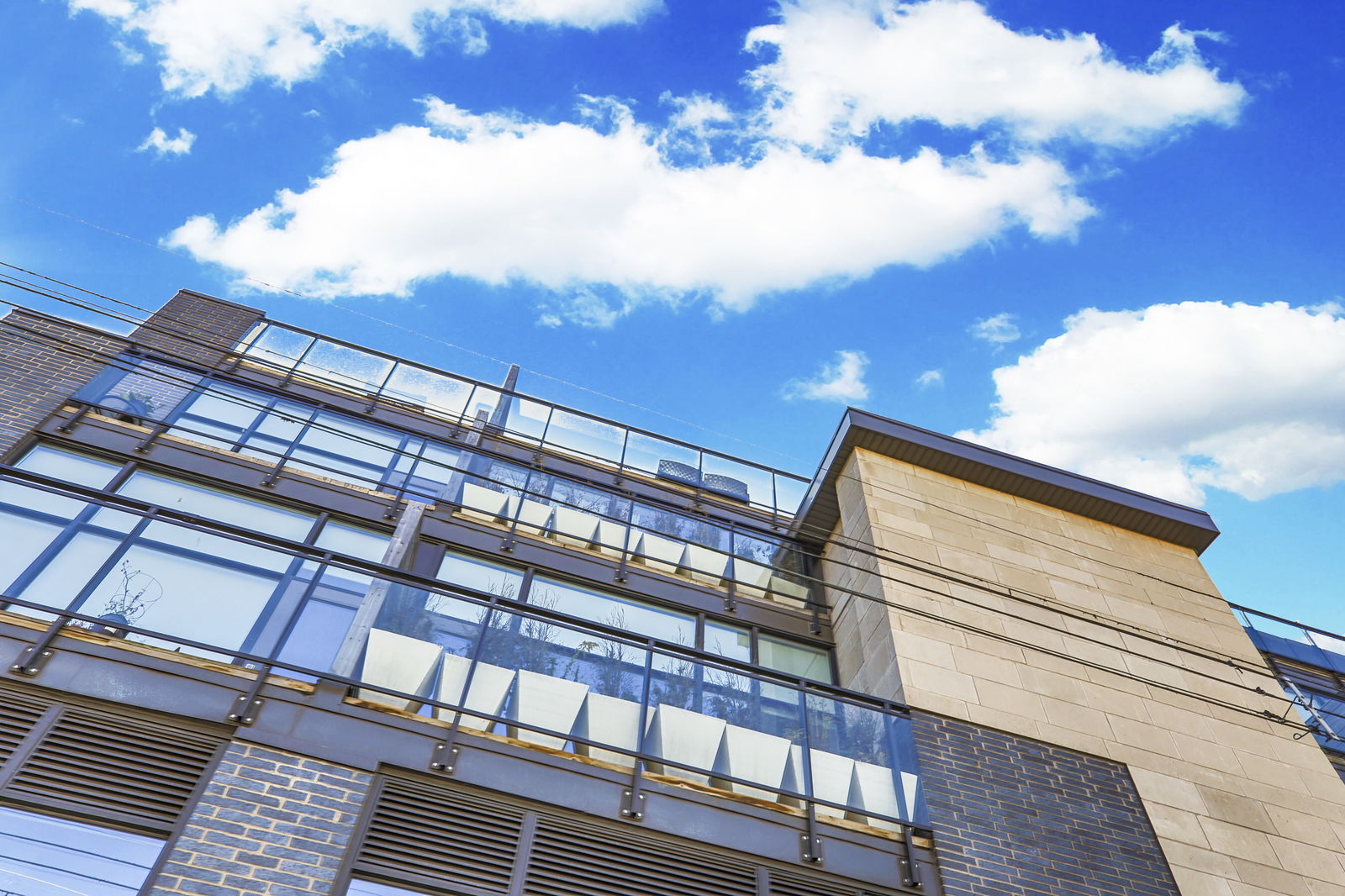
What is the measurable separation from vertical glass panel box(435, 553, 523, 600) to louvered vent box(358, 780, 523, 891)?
184 inches

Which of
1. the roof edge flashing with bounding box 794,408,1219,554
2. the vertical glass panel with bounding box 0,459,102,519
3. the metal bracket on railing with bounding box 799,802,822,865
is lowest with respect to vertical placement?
the metal bracket on railing with bounding box 799,802,822,865

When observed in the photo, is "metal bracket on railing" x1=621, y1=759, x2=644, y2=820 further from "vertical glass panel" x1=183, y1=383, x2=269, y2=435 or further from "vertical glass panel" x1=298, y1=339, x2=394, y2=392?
"vertical glass panel" x1=298, y1=339, x2=394, y2=392

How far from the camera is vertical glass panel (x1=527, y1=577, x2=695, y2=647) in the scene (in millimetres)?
11891

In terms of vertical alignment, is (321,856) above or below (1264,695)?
below

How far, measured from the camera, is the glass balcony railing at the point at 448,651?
7215 mm

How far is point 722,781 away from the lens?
26.2ft

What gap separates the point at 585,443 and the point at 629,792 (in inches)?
323

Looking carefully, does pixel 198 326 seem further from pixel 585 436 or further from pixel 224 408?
pixel 585 436

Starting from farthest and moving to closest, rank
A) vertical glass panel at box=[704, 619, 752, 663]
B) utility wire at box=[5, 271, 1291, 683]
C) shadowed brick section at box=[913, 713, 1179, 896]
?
vertical glass panel at box=[704, 619, 752, 663] → utility wire at box=[5, 271, 1291, 683] → shadowed brick section at box=[913, 713, 1179, 896]

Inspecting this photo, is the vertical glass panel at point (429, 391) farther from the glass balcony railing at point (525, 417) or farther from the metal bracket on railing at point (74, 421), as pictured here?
the metal bracket on railing at point (74, 421)

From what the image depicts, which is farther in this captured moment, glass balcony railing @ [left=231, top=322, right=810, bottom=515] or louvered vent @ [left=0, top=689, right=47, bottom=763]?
glass balcony railing @ [left=231, top=322, right=810, bottom=515]

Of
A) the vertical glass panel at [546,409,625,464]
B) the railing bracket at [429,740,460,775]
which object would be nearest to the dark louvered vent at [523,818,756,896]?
the railing bracket at [429,740,460,775]

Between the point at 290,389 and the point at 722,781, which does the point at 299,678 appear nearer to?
the point at 722,781

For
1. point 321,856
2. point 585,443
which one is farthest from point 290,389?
point 321,856
